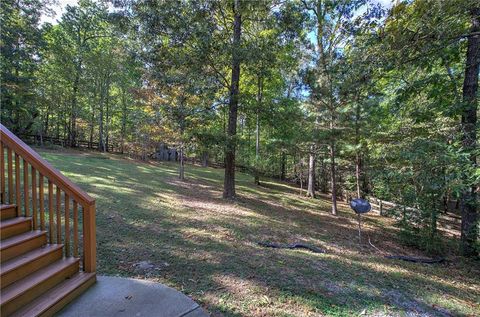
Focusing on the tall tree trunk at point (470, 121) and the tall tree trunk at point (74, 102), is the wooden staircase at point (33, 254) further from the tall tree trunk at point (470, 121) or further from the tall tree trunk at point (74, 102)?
the tall tree trunk at point (74, 102)

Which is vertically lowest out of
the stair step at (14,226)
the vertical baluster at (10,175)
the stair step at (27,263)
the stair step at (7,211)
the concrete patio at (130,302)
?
the concrete patio at (130,302)

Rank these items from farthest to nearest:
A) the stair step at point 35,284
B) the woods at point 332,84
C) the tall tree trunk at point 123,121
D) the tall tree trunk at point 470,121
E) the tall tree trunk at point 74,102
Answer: the tall tree trunk at point 123,121
the tall tree trunk at point 74,102
the tall tree trunk at point 470,121
the woods at point 332,84
the stair step at point 35,284

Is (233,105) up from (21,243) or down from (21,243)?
up

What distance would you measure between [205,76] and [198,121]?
1992 millimetres

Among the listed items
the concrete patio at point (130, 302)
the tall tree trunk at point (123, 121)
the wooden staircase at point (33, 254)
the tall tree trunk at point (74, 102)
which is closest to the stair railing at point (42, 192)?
the wooden staircase at point (33, 254)

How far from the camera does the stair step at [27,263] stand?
6.54ft

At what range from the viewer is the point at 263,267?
12.0 feet

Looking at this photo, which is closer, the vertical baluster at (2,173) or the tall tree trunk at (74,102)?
the vertical baluster at (2,173)

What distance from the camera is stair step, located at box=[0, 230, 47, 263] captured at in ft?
6.95

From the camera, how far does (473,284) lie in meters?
4.58

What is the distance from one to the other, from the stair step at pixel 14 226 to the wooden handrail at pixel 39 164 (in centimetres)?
49

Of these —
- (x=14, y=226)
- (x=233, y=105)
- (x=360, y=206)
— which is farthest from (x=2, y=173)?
(x=360, y=206)

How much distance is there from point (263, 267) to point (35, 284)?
270 centimetres

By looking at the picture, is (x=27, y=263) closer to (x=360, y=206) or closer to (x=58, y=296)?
(x=58, y=296)
